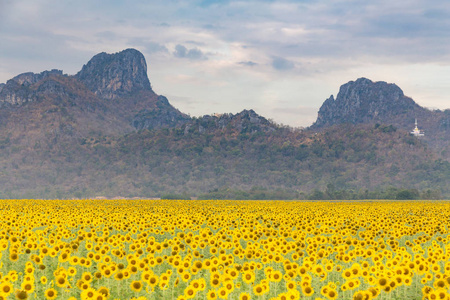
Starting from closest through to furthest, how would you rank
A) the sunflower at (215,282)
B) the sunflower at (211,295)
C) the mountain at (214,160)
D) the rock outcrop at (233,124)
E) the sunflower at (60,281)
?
the sunflower at (211,295)
the sunflower at (215,282)
the sunflower at (60,281)
the mountain at (214,160)
the rock outcrop at (233,124)

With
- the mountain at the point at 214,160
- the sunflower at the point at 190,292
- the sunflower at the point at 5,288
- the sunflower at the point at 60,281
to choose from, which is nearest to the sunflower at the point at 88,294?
the sunflower at the point at 60,281

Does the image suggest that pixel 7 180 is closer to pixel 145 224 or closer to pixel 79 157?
pixel 79 157

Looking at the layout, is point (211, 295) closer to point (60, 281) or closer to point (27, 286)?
point (60, 281)

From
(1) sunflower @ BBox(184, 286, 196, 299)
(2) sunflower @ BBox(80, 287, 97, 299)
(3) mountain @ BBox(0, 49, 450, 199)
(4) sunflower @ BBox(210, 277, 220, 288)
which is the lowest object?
(2) sunflower @ BBox(80, 287, 97, 299)

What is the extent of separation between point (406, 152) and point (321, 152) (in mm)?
21993

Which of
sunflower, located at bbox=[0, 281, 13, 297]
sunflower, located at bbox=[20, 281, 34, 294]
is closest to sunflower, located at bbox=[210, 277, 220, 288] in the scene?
sunflower, located at bbox=[20, 281, 34, 294]

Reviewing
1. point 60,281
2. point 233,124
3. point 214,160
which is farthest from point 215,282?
point 233,124

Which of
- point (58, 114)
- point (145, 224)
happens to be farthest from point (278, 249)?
point (58, 114)

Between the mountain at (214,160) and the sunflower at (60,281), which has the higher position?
the mountain at (214,160)

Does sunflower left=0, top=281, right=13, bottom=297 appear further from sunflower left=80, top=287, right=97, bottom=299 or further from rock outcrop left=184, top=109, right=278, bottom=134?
rock outcrop left=184, top=109, right=278, bottom=134

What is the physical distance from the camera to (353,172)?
133 m

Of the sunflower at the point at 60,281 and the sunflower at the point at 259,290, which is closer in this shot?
the sunflower at the point at 259,290

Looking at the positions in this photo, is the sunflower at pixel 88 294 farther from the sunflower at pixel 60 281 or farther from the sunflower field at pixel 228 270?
the sunflower at pixel 60 281

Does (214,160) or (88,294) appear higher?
(214,160)
